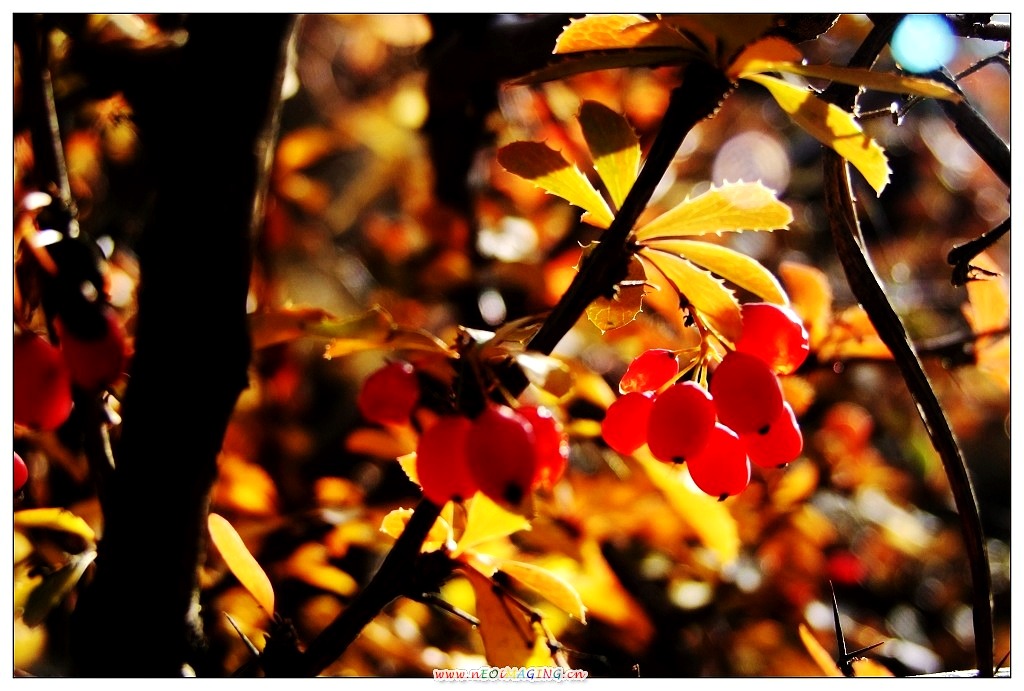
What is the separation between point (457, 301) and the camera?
5.80ft

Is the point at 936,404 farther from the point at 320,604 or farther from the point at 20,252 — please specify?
the point at 320,604

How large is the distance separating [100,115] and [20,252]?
2.62 feet

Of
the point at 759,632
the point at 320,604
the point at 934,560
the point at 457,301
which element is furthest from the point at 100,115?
the point at 934,560

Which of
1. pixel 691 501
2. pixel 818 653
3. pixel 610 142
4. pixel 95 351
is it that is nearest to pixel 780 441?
pixel 610 142

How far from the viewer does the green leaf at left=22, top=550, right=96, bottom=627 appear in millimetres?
688

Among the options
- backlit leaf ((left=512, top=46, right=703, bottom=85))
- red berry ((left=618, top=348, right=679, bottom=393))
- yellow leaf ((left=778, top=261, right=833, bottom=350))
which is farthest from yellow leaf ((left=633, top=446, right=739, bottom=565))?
backlit leaf ((left=512, top=46, right=703, bottom=85))

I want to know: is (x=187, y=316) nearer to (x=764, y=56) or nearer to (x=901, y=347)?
(x=764, y=56)

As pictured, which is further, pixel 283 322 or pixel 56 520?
pixel 56 520

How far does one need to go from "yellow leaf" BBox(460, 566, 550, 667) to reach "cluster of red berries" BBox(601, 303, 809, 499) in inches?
6.0

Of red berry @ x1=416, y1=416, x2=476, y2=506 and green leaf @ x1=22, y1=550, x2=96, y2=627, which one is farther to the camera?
green leaf @ x1=22, y1=550, x2=96, y2=627

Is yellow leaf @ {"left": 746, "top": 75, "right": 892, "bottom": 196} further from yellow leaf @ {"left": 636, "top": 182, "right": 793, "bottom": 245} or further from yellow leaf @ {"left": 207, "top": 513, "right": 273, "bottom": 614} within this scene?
yellow leaf @ {"left": 207, "top": 513, "right": 273, "bottom": 614}

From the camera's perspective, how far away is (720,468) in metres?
0.67

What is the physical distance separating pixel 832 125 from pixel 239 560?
0.54 m

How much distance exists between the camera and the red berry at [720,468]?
0.66 m
